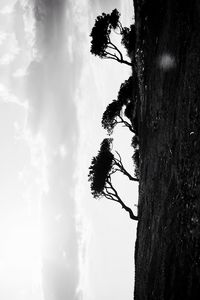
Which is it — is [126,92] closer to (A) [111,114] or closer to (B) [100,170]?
(A) [111,114]

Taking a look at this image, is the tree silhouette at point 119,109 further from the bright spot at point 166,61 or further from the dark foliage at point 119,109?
the bright spot at point 166,61

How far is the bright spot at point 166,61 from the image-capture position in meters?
9.88

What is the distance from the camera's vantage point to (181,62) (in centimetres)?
881

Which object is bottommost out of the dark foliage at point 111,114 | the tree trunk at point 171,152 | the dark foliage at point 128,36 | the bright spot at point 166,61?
the tree trunk at point 171,152

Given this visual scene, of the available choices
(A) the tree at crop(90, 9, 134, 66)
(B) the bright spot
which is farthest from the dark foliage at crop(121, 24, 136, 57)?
(B) the bright spot

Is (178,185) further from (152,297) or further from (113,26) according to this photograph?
(113,26)

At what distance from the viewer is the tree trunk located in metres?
7.30

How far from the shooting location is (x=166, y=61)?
421 inches

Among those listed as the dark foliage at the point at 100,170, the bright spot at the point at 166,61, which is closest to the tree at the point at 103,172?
the dark foliage at the point at 100,170

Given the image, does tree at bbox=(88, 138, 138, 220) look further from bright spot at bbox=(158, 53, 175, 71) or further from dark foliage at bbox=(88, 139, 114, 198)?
bright spot at bbox=(158, 53, 175, 71)

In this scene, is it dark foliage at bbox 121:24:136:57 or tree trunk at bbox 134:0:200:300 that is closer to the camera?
tree trunk at bbox 134:0:200:300

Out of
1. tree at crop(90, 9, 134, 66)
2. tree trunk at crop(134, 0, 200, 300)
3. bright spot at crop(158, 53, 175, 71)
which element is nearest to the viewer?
tree trunk at crop(134, 0, 200, 300)

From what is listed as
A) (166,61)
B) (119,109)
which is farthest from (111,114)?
(166,61)

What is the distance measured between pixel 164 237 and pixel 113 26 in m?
17.5
